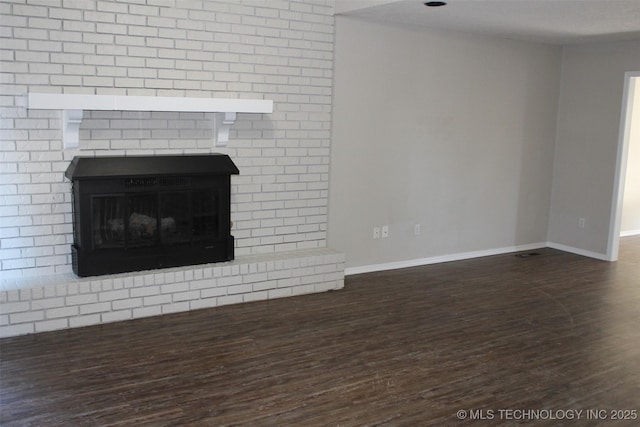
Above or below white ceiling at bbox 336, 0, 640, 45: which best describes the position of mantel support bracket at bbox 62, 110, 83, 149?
below

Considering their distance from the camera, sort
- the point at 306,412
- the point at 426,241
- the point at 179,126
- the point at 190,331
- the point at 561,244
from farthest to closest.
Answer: the point at 561,244 → the point at 426,241 → the point at 179,126 → the point at 190,331 → the point at 306,412

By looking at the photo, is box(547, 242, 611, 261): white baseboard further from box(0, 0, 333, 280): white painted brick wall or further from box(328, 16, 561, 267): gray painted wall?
box(0, 0, 333, 280): white painted brick wall

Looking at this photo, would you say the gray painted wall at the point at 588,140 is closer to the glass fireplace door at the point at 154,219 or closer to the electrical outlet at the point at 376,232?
the electrical outlet at the point at 376,232

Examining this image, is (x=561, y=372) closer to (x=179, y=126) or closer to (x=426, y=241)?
(x=426, y=241)

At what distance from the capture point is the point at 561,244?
7.09m

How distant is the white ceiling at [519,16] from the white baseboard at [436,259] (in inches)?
89.3

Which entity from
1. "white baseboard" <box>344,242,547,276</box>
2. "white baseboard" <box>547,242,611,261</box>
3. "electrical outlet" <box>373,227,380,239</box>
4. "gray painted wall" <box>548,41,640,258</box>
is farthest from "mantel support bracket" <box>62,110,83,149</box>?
"white baseboard" <box>547,242,611,261</box>

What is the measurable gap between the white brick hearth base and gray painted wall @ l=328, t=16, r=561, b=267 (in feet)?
1.87

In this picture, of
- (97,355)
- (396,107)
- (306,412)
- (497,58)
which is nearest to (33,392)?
(97,355)

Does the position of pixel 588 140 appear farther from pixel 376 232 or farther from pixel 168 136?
pixel 168 136

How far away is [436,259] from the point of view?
20.6 feet

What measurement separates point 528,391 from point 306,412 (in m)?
1.27

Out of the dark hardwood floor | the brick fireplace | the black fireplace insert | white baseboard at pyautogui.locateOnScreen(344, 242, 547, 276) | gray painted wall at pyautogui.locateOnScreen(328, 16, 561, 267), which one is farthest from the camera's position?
white baseboard at pyautogui.locateOnScreen(344, 242, 547, 276)

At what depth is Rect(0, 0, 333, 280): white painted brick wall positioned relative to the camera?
4.05m
